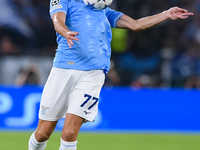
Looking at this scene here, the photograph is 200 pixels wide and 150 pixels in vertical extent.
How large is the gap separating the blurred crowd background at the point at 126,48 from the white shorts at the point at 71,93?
5963 mm

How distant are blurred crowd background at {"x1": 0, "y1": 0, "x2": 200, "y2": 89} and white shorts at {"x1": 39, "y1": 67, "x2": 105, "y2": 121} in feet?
19.6

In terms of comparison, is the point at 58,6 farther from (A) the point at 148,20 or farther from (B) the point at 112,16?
(A) the point at 148,20

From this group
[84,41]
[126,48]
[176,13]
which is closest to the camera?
[84,41]

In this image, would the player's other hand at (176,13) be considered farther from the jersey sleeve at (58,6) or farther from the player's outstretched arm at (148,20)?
the jersey sleeve at (58,6)

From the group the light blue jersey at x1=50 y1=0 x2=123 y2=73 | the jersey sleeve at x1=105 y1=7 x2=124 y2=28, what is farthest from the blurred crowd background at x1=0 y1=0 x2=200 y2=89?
the light blue jersey at x1=50 y1=0 x2=123 y2=73

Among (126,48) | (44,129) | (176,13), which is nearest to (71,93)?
(44,129)

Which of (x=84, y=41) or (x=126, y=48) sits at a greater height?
(x=84, y=41)

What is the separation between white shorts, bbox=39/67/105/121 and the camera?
5.59 meters

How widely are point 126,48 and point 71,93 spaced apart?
730 cm

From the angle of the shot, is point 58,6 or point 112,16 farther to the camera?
point 112,16

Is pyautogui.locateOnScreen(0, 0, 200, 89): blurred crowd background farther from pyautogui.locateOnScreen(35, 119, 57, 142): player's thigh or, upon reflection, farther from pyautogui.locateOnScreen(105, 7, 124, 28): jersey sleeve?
pyautogui.locateOnScreen(35, 119, 57, 142): player's thigh

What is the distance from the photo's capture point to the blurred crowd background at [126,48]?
11.8 m

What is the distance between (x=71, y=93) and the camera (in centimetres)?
569

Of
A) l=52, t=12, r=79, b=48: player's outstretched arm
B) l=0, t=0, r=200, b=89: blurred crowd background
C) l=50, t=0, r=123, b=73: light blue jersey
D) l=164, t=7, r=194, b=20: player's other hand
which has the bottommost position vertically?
l=0, t=0, r=200, b=89: blurred crowd background
